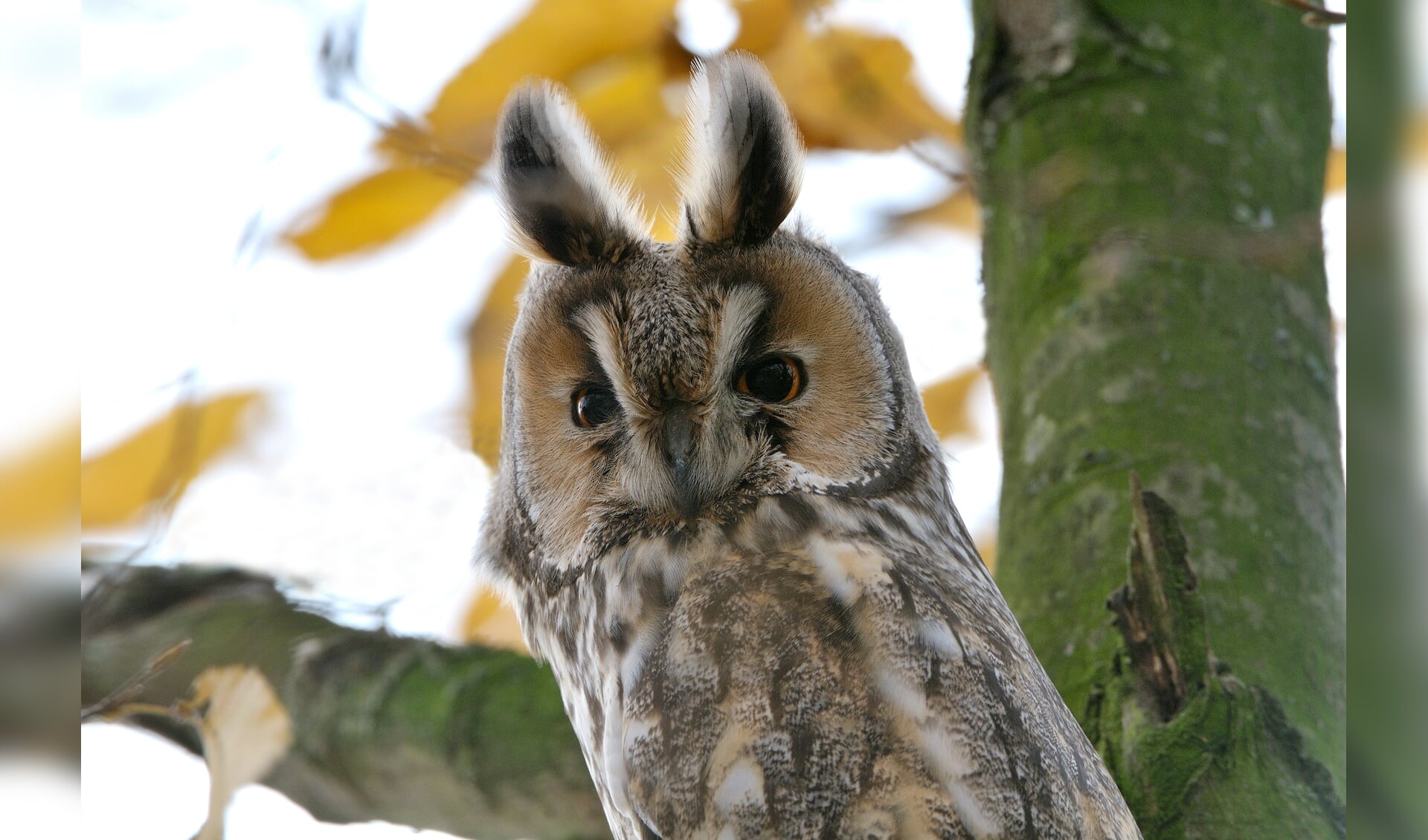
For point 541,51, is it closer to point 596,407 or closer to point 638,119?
point 638,119

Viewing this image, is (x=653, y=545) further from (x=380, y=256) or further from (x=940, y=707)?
(x=380, y=256)

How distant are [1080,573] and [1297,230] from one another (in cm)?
64

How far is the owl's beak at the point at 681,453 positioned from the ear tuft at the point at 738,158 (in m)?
0.30

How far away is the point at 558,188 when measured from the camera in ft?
6.18

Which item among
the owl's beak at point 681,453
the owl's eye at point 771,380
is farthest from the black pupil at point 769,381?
the owl's beak at point 681,453

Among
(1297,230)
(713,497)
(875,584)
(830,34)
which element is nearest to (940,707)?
(875,584)

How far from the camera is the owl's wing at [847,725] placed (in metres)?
1.38

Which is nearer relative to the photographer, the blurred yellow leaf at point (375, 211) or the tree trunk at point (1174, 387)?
the tree trunk at point (1174, 387)

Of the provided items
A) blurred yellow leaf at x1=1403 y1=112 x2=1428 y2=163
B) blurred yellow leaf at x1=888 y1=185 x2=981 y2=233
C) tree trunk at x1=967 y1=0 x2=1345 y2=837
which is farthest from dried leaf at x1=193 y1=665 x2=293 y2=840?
blurred yellow leaf at x1=888 y1=185 x2=981 y2=233

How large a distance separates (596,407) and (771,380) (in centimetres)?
27

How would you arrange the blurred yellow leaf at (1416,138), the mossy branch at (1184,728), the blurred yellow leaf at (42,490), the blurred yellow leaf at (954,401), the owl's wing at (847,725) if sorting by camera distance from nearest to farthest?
the blurred yellow leaf at (42,490), the blurred yellow leaf at (1416,138), the owl's wing at (847,725), the mossy branch at (1184,728), the blurred yellow leaf at (954,401)

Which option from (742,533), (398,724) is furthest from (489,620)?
(742,533)

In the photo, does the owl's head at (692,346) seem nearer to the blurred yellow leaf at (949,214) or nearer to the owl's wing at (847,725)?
the owl's wing at (847,725)

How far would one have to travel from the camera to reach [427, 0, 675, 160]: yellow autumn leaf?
195cm
